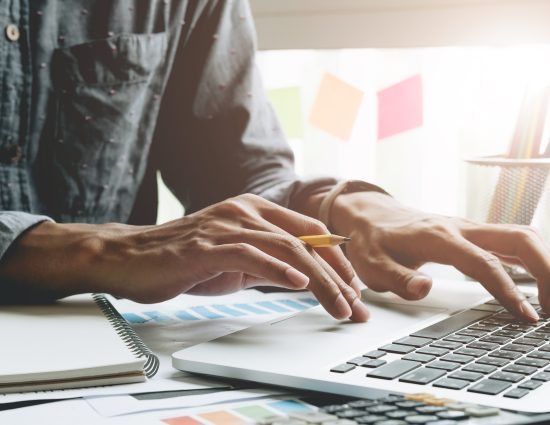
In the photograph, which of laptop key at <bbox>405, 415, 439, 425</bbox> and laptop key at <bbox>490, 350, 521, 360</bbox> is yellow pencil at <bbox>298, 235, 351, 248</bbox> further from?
laptop key at <bbox>405, 415, 439, 425</bbox>

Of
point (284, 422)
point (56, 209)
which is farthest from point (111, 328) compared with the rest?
point (56, 209)

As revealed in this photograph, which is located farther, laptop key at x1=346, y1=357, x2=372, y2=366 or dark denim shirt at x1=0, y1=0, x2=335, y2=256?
dark denim shirt at x1=0, y1=0, x2=335, y2=256

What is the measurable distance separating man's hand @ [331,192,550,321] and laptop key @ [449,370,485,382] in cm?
19

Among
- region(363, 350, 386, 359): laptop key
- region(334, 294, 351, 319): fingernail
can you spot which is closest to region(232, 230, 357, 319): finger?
region(334, 294, 351, 319): fingernail

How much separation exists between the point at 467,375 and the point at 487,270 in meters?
0.25

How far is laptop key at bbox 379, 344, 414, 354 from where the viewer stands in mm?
505

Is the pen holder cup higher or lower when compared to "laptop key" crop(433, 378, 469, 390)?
higher

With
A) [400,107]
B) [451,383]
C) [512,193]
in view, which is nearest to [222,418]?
[451,383]

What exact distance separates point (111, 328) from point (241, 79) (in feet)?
1.87

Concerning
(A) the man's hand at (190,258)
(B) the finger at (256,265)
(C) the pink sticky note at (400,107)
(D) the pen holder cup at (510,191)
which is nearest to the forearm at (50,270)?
(A) the man's hand at (190,258)

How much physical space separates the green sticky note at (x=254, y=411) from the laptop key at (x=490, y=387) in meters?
0.11

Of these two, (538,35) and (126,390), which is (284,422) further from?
(538,35)

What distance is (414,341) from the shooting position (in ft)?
1.75

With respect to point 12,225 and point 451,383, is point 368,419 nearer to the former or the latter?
point 451,383
